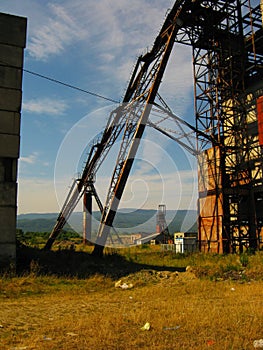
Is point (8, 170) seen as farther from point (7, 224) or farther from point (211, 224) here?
point (211, 224)

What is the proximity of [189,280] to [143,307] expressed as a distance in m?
4.57

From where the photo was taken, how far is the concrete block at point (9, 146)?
13.0 meters

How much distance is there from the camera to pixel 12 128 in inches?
523

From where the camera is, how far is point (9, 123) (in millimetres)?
13250

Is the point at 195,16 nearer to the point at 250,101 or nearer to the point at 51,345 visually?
the point at 250,101

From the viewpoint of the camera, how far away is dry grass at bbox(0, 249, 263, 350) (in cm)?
520

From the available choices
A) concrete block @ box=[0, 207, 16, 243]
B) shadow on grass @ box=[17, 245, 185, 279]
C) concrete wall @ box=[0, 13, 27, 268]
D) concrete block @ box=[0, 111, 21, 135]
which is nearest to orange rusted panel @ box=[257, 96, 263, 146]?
shadow on grass @ box=[17, 245, 185, 279]

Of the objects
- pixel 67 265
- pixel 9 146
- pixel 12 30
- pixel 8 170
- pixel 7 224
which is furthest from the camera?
pixel 67 265

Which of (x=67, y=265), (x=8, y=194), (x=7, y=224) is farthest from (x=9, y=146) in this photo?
(x=67, y=265)

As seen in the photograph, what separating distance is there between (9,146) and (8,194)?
1803 millimetres

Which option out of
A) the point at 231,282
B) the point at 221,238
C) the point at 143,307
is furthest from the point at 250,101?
the point at 143,307

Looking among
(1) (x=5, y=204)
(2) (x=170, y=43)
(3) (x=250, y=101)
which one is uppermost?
(2) (x=170, y=43)

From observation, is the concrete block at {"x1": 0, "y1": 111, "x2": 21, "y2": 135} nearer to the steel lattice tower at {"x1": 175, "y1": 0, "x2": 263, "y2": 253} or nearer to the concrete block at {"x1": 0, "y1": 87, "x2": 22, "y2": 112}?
the concrete block at {"x1": 0, "y1": 87, "x2": 22, "y2": 112}

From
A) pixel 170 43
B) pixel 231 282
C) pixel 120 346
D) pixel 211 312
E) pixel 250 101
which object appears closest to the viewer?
pixel 120 346
